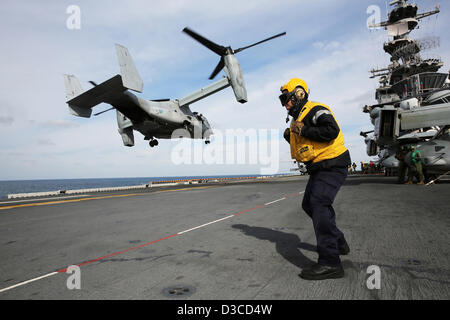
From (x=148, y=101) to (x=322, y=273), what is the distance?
1906cm

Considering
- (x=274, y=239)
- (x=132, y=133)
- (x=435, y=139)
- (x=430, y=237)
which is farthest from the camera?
(x=132, y=133)

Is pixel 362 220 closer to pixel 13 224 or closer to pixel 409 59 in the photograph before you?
pixel 13 224

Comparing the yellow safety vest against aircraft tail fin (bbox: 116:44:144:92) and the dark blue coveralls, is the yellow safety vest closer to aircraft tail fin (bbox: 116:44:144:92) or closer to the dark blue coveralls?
the dark blue coveralls

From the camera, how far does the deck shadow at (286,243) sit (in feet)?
10.7

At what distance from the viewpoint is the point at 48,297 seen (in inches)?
94.6

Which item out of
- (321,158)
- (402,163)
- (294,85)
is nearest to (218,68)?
(402,163)

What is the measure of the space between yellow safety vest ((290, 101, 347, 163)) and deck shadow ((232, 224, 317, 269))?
1267mm

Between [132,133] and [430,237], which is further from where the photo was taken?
[132,133]

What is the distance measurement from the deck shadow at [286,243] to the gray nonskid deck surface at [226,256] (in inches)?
0.6

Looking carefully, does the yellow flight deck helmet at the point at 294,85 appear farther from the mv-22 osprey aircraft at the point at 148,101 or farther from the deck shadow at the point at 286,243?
the mv-22 osprey aircraft at the point at 148,101

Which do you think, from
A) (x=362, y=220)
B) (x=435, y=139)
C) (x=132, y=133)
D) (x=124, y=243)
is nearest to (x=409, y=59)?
(x=435, y=139)

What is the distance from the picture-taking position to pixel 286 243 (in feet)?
13.4

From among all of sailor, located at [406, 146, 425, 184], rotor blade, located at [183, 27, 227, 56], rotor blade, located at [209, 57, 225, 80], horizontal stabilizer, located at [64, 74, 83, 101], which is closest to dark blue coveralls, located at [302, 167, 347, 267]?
sailor, located at [406, 146, 425, 184]
